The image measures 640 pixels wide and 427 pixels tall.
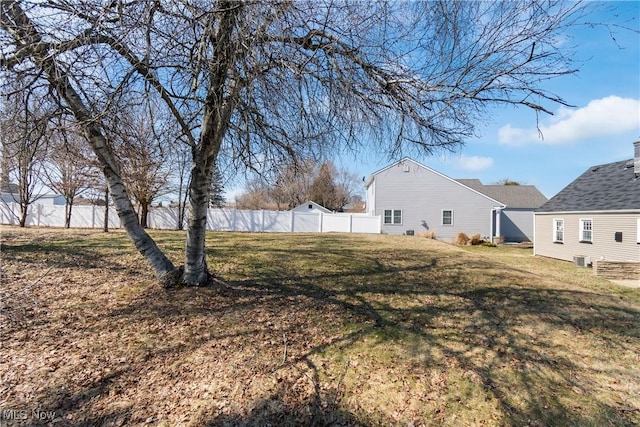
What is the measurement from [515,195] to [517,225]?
2.89 m

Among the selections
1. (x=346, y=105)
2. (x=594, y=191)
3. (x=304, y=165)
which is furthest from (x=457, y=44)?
(x=594, y=191)

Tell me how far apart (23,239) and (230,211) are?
11589mm

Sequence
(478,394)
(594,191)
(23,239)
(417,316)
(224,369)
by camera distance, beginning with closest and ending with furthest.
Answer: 1. (478,394)
2. (224,369)
3. (417,316)
4. (23,239)
5. (594,191)

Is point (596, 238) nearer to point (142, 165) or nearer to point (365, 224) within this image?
point (365, 224)

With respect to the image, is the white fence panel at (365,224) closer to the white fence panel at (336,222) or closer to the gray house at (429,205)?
the white fence panel at (336,222)

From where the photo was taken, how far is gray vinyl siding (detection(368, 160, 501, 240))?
2159 centimetres

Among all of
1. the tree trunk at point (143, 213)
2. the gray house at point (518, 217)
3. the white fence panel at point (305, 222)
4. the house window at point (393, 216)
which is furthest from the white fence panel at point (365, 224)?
the tree trunk at point (143, 213)

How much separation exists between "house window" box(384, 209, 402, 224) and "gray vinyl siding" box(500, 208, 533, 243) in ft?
27.0

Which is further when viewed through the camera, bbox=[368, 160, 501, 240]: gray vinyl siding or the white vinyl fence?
bbox=[368, 160, 501, 240]: gray vinyl siding

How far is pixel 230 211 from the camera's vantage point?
20141 millimetres

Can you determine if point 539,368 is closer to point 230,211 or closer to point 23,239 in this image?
point 23,239

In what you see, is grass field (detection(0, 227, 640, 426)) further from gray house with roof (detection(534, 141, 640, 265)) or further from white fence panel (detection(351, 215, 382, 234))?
white fence panel (detection(351, 215, 382, 234))

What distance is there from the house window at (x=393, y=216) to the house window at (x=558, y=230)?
8.74 metres

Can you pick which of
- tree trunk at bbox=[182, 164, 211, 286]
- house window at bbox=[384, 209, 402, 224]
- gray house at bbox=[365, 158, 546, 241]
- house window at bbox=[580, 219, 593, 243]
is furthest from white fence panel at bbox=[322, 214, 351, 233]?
tree trunk at bbox=[182, 164, 211, 286]
